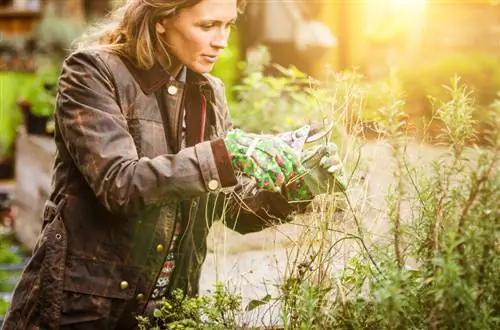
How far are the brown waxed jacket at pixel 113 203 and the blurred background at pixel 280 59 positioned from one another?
51 cm

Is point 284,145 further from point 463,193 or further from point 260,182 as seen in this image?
point 463,193

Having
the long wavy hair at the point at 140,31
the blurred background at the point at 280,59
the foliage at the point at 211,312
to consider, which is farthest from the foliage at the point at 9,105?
the foliage at the point at 211,312

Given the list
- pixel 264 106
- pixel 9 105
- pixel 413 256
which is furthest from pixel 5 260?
pixel 413 256

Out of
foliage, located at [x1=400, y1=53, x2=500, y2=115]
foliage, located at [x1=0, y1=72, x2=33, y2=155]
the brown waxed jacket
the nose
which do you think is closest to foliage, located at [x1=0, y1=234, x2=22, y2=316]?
the brown waxed jacket

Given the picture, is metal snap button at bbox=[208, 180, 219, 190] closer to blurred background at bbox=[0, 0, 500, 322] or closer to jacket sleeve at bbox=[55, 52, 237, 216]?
jacket sleeve at bbox=[55, 52, 237, 216]

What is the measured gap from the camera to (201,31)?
240 cm

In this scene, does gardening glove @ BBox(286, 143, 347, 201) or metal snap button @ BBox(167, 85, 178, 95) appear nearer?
gardening glove @ BBox(286, 143, 347, 201)

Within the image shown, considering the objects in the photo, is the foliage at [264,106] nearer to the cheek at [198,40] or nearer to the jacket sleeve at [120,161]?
the cheek at [198,40]

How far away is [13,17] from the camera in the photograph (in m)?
13.9

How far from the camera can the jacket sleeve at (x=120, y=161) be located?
2.18 m

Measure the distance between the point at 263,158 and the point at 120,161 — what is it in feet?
1.27

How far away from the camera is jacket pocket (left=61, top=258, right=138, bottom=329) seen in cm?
242

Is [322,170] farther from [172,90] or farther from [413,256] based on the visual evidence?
[172,90]

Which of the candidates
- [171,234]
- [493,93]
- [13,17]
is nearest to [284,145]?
[171,234]
